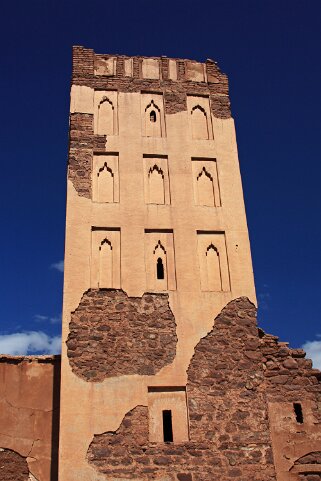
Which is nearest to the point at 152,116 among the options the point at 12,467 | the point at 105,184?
the point at 105,184

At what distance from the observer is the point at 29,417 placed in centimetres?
963

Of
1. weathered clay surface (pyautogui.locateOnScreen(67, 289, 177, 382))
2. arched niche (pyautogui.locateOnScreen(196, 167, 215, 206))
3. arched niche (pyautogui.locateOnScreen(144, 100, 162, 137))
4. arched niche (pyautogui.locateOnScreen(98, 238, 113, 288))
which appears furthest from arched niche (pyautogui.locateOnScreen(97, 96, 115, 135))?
weathered clay surface (pyautogui.locateOnScreen(67, 289, 177, 382))

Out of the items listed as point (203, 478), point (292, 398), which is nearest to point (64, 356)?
point (203, 478)

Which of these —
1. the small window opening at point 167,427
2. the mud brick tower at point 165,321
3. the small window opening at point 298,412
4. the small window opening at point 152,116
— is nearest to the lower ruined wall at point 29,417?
the mud brick tower at point 165,321

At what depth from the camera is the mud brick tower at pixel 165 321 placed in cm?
918

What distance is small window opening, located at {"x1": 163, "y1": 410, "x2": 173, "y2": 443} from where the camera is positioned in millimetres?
9289

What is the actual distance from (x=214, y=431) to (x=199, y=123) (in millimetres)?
6823

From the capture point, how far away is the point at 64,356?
9.65 m

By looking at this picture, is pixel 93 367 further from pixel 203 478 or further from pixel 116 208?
pixel 116 208

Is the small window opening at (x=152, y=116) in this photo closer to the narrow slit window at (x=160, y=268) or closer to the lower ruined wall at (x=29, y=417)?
the narrow slit window at (x=160, y=268)

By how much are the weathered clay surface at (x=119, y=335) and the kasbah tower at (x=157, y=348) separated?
18mm

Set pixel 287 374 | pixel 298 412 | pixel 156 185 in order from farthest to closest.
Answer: pixel 156 185, pixel 287 374, pixel 298 412

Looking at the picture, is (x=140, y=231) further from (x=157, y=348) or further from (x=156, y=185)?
(x=157, y=348)

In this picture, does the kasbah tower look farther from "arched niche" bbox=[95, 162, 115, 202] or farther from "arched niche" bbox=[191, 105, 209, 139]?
"arched niche" bbox=[191, 105, 209, 139]
